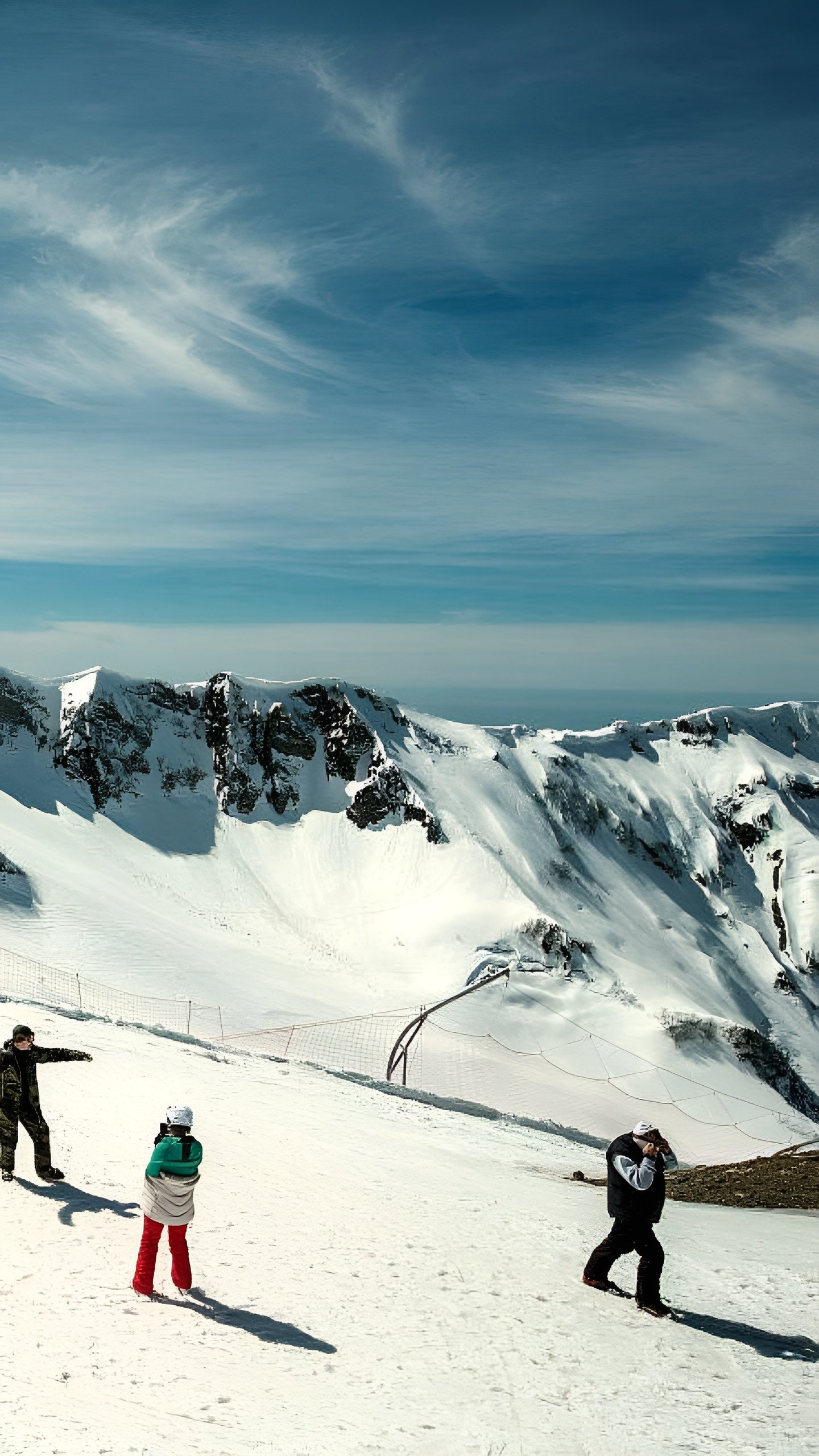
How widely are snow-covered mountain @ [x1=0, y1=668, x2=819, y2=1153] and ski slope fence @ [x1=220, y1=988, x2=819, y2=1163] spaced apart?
→ 275 cm

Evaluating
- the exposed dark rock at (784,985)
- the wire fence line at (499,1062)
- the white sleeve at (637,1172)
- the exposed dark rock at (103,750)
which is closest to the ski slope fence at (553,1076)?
the wire fence line at (499,1062)

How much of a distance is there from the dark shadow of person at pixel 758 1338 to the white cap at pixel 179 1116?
16.0 ft

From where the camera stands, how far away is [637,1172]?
9.68 metres

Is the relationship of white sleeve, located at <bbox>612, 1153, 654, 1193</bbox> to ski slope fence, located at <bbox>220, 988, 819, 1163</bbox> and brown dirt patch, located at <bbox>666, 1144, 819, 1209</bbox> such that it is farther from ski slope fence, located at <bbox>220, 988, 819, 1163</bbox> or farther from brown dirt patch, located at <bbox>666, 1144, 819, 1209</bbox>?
ski slope fence, located at <bbox>220, 988, 819, 1163</bbox>

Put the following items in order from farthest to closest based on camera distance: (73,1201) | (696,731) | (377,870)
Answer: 1. (696,731)
2. (377,870)
3. (73,1201)

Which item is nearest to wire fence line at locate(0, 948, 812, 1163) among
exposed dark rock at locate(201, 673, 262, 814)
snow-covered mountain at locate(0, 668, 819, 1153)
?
snow-covered mountain at locate(0, 668, 819, 1153)

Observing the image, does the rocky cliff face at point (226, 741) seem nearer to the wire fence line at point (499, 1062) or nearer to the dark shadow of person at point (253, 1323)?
the wire fence line at point (499, 1062)

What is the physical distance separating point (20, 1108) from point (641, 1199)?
6797mm

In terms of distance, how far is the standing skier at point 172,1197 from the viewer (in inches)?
358

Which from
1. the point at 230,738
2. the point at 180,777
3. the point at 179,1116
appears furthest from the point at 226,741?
the point at 179,1116

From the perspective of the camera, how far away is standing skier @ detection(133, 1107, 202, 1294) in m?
9.09

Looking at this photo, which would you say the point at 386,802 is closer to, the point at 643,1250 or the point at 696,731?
the point at 696,731

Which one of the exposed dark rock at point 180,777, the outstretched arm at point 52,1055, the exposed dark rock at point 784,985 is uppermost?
the exposed dark rock at point 180,777

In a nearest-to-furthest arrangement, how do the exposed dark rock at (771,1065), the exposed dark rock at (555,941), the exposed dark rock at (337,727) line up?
1. the exposed dark rock at (771,1065)
2. the exposed dark rock at (555,941)
3. the exposed dark rock at (337,727)
